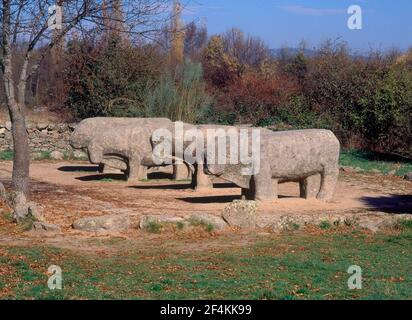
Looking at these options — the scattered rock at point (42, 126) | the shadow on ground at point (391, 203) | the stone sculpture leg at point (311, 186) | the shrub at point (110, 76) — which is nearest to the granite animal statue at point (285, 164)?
the stone sculpture leg at point (311, 186)

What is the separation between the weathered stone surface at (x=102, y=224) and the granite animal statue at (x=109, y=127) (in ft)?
23.0

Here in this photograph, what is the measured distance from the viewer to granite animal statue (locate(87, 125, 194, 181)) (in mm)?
19797

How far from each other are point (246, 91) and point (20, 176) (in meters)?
19.4

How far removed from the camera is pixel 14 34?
14.5 meters

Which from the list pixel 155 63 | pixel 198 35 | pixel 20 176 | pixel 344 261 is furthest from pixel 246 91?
pixel 198 35

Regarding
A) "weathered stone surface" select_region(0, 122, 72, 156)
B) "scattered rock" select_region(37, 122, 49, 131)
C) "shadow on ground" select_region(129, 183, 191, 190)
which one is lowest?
"shadow on ground" select_region(129, 183, 191, 190)

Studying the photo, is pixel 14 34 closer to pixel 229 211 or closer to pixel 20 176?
pixel 20 176

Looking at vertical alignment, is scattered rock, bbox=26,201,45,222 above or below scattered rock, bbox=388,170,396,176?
above

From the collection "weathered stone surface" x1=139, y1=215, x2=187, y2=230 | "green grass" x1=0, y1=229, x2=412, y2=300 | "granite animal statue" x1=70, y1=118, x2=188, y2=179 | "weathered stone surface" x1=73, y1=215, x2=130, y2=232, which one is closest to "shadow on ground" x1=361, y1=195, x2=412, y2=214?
"green grass" x1=0, y1=229, x2=412, y2=300

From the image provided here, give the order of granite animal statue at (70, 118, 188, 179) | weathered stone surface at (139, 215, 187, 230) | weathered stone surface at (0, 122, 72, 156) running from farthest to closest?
weathered stone surface at (0, 122, 72, 156) → granite animal statue at (70, 118, 188, 179) → weathered stone surface at (139, 215, 187, 230)

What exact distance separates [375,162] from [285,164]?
33.8 ft

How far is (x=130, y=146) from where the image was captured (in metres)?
19.8

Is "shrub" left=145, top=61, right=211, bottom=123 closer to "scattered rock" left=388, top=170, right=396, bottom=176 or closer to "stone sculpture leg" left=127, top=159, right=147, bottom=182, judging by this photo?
"stone sculpture leg" left=127, top=159, right=147, bottom=182

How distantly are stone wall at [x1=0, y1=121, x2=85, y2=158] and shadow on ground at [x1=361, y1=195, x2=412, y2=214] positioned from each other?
1335cm
